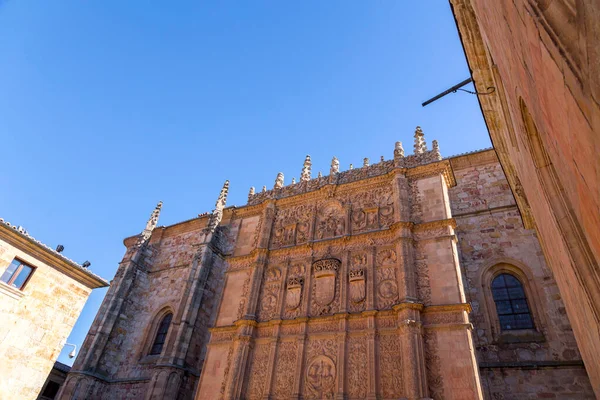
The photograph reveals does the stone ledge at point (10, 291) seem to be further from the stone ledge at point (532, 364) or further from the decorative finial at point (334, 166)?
the stone ledge at point (532, 364)

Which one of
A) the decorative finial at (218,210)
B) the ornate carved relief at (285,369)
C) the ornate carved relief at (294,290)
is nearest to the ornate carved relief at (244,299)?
the ornate carved relief at (294,290)

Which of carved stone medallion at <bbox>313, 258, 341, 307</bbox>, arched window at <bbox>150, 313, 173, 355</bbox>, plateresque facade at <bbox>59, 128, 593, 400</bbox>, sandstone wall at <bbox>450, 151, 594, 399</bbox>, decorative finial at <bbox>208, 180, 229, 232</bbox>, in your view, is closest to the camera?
sandstone wall at <bbox>450, 151, 594, 399</bbox>

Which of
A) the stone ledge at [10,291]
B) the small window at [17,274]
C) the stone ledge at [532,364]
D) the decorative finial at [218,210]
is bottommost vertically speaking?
the stone ledge at [532,364]

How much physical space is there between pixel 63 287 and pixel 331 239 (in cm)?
1219

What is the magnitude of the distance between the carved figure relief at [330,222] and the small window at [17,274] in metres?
12.3

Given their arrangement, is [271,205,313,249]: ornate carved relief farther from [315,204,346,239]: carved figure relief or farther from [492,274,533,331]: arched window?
[492,274,533,331]: arched window

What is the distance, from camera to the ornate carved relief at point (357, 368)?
11195mm

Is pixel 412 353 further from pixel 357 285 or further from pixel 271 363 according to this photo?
pixel 271 363

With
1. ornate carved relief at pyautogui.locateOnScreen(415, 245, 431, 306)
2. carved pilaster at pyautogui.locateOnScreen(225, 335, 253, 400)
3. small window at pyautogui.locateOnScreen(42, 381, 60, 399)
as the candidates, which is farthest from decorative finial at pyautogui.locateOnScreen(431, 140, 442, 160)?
small window at pyautogui.locateOnScreen(42, 381, 60, 399)

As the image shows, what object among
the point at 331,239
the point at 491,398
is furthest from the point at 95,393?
the point at 491,398

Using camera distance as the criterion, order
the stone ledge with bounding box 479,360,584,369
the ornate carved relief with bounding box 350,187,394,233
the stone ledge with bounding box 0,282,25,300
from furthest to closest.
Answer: the ornate carved relief with bounding box 350,187,394,233
the stone ledge with bounding box 0,282,25,300
the stone ledge with bounding box 479,360,584,369

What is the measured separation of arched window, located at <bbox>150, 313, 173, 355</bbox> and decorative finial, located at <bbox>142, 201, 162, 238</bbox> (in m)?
5.57

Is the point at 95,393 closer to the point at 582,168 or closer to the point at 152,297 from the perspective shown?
the point at 152,297

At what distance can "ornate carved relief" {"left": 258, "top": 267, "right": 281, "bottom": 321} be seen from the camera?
1433 cm
